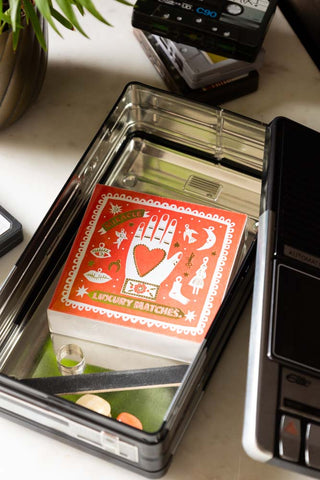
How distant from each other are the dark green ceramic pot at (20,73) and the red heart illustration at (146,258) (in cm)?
24

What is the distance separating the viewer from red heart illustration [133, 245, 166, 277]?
2.80ft

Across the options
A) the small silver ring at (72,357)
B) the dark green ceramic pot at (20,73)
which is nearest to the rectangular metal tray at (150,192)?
the small silver ring at (72,357)

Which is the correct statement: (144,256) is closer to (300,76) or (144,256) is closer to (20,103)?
(20,103)

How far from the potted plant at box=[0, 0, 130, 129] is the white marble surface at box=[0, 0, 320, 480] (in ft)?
0.18

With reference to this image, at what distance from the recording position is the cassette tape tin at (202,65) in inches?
39.3

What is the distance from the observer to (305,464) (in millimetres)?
658

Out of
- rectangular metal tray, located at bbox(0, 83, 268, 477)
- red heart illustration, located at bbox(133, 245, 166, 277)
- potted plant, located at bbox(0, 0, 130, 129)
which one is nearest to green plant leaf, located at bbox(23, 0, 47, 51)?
potted plant, located at bbox(0, 0, 130, 129)

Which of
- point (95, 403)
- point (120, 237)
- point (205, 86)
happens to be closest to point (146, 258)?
point (120, 237)

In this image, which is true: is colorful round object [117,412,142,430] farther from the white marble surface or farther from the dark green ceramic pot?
the dark green ceramic pot

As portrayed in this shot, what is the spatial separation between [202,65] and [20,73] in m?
0.23

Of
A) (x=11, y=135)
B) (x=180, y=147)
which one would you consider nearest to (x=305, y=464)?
(x=180, y=147)

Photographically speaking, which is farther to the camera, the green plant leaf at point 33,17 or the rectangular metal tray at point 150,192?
the green plant leaf at point 33,17

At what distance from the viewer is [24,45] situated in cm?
90

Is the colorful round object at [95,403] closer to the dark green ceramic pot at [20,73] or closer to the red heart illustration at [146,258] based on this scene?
the red heart illustration at [146,258]
